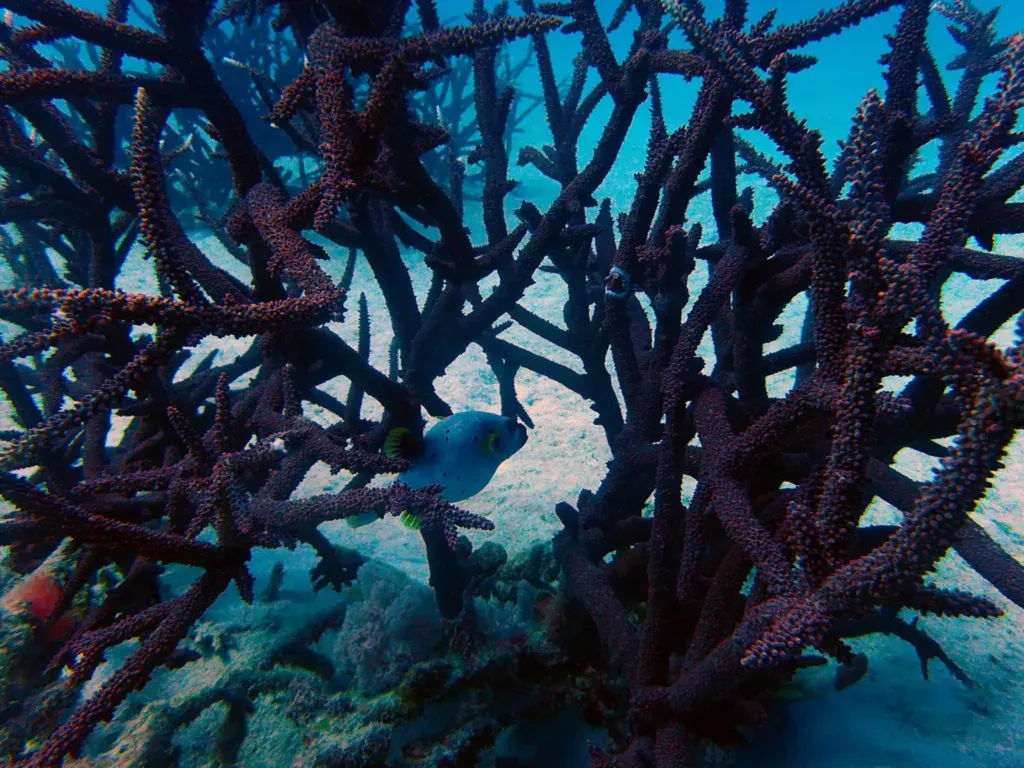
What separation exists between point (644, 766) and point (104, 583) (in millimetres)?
3052

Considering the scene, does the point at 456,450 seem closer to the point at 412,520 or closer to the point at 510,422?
the point at 510,422

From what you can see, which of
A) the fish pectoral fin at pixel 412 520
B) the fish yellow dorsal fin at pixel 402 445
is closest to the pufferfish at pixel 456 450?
the fish yellow dorsal fin at pixel 402 445

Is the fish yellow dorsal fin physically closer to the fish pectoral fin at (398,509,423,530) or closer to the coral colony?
the coral colony

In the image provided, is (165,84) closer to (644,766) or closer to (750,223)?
(750,223)

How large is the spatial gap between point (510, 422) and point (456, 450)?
1.09 feet

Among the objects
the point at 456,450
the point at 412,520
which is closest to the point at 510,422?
the point at 456,450

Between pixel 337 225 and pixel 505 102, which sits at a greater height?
pixel 505 102

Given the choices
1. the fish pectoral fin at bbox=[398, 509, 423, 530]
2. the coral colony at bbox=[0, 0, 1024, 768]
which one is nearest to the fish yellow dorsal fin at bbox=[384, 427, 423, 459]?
the coral colony at bbox=[0, 0, 1024, 768]

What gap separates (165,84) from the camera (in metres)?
1.91

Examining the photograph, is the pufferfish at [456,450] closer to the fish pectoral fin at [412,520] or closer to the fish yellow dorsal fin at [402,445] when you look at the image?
the fish yellow dorsal fin at [402,445]

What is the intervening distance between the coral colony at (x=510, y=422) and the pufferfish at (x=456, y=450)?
0.16 m

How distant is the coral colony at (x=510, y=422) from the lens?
1.27m

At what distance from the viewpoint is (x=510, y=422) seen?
2.47 m

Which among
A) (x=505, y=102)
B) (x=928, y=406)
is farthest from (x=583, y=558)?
(x=505, y=102)
